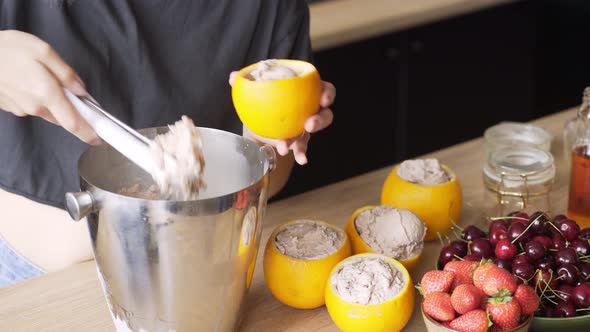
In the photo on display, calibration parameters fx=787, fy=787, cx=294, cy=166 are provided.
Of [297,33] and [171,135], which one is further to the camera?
[297,33]

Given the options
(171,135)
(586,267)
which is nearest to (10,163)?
(171,135)

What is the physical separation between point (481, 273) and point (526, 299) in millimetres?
55

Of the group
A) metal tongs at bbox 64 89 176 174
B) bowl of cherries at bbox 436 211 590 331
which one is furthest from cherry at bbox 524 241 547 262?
metal tongs at bbox 64 89 176 174

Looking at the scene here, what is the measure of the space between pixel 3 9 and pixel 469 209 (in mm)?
770

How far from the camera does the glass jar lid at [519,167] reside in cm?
117

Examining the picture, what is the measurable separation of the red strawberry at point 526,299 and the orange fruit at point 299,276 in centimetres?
23

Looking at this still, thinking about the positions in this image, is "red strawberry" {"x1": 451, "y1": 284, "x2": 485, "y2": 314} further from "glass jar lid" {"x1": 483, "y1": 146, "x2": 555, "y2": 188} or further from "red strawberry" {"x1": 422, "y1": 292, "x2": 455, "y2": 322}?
"glass jar lid" {"x1": 483, "y1": 146, "x2": 555, "y2": 188}

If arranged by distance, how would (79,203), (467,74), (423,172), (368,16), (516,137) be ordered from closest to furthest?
(79,203) < (423,172) < (516,137) < (368,16) < (467,74)

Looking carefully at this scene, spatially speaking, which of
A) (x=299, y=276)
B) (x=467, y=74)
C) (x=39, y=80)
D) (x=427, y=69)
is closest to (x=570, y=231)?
(x=299, y=276)

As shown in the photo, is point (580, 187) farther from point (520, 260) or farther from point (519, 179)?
point (520, 260)

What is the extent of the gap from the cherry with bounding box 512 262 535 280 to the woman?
1.05ft

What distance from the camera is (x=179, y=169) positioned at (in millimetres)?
840

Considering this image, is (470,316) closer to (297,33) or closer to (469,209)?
(469,209)

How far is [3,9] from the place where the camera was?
115cm
